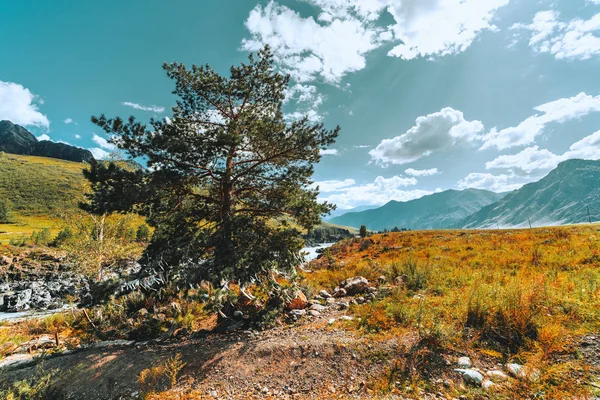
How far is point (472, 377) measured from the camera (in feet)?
16.6

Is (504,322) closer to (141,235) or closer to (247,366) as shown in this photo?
(247,366)

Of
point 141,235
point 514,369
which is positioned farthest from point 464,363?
point 141,235

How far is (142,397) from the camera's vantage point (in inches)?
226

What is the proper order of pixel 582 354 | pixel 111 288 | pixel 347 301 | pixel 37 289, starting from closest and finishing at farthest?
pixel 582 354, pixel 111 288, pixel 347 301, pixel 37 289

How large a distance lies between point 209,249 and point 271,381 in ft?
17.5

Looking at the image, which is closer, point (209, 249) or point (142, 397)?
point (142, 397)

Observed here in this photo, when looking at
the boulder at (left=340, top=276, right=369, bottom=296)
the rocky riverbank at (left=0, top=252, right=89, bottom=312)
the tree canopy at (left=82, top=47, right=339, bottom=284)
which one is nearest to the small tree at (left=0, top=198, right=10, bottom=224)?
the rocky riverbank at (left=0, top=252, right=89, bottom=312)

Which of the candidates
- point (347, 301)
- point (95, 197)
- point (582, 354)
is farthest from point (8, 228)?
point (582, 354)

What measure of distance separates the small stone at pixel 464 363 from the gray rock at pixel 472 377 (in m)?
0.20

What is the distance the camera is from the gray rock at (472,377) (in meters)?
5.00

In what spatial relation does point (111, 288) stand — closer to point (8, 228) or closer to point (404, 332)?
point (404, 332)

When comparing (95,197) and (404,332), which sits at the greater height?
(95,197)

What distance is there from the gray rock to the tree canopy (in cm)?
592

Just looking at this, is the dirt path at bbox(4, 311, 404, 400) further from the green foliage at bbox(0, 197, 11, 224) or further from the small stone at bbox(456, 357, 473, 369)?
the green foliage at bbox(0, 197, 11, 224)
